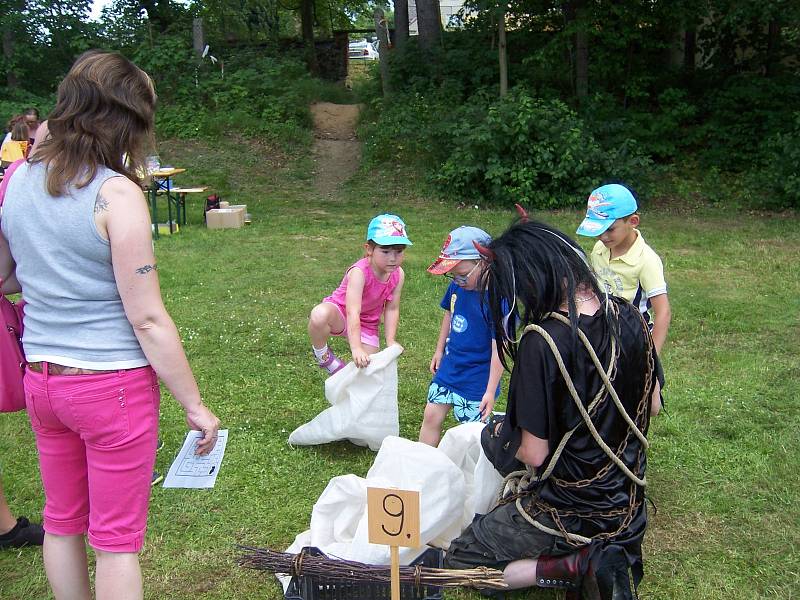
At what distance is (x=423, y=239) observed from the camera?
895 cm

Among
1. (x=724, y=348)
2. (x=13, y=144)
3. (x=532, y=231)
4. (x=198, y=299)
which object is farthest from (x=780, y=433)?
(x=13, y=144)

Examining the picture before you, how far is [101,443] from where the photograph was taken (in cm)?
197

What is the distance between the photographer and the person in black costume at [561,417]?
Answer: 88.7 inches

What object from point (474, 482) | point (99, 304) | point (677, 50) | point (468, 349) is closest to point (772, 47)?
point (677, 50)

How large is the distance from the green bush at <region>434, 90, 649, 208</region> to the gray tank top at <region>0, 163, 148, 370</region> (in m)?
9.62

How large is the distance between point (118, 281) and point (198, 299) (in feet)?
15.2

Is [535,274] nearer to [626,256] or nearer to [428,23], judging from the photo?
[626,256]

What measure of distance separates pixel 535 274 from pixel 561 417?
0.47 metres

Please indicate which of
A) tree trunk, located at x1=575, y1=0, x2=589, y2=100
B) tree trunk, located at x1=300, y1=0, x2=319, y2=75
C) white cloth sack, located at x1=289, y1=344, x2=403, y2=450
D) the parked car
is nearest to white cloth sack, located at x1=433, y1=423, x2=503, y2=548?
white cloth sack, located at x1=289, y1=344, x2=403, y2=450

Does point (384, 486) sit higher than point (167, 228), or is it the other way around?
point (167, 228)

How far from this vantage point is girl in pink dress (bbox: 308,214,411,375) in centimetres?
362

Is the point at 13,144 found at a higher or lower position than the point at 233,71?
lower

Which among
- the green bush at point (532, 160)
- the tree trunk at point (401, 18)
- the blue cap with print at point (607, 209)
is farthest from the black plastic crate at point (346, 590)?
the tree trunk at point (401, 18)

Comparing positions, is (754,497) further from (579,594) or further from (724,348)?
(724,348)
